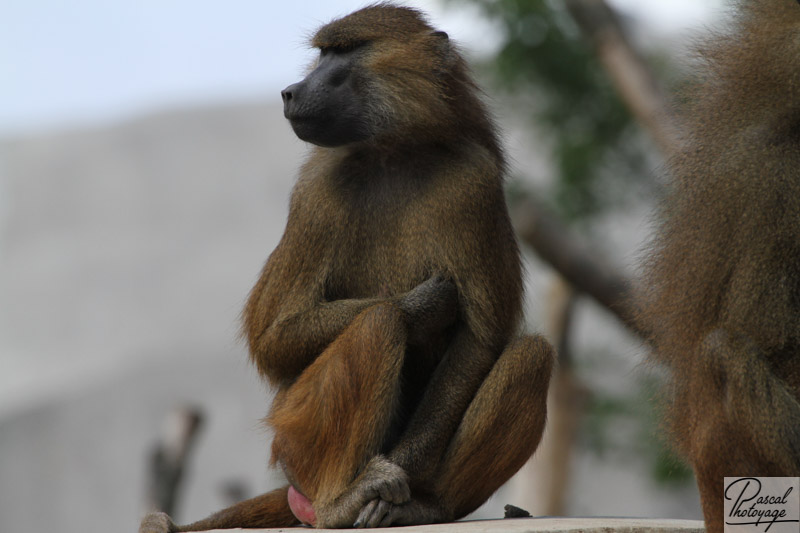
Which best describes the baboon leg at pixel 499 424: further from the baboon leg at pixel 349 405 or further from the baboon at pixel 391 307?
the baboon leg at pixel 349 405

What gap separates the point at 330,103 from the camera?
362 centimetres

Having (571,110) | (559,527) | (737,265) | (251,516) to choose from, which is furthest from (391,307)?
(571,110)

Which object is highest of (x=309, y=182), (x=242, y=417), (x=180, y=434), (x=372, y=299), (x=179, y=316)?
(x=309, y=182)

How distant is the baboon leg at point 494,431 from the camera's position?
3453 millimetres

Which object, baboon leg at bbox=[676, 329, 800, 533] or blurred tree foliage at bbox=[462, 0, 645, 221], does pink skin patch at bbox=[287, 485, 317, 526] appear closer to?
baboon leg at bbox=[676, 329, 800, 533]

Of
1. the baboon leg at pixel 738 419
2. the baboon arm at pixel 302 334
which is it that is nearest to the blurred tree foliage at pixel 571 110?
the baboon arm at pixel 302 334

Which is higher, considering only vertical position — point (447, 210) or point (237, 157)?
point (447, 210)

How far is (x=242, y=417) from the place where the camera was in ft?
68.6

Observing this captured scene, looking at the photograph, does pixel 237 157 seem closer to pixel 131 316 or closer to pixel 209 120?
pixel 209 120

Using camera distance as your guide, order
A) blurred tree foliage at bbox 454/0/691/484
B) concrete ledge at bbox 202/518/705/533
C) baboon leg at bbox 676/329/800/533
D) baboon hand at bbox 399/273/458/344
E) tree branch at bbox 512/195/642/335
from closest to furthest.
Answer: baboon leg at bbox 676/329/800/533 → concrete ledge at bbox 202/518/705/533 → baboon hand at bbox 399/273/458/344 → tree branch at bbox 512/195/642/335 → blurred tree foliage at bbox 454/0/691/484

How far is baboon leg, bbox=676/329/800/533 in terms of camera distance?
2.74 metres

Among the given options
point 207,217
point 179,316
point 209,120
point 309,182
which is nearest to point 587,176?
point 309,182

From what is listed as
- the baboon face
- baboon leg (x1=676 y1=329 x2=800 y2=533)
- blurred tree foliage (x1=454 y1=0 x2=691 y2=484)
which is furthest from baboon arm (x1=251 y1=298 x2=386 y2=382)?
blurred tree foliage (x1=454 y1=0 x2=691 y2=484)

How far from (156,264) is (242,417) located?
17.1ft
